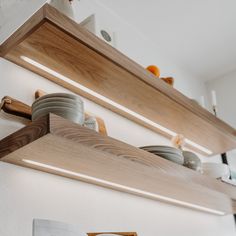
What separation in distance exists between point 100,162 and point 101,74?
42 cm

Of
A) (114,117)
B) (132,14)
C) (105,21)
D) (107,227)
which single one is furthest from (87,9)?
(107,227)

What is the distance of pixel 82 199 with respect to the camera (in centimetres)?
156

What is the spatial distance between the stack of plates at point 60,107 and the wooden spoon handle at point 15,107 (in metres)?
0.08

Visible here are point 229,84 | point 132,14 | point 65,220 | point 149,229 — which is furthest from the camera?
point 229,84

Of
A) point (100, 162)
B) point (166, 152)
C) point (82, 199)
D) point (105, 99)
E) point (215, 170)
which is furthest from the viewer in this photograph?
point (215, 170)

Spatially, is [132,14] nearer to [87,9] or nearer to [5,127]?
[87,9]

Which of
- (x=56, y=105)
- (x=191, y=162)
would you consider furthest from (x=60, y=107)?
(x=191, y=162)

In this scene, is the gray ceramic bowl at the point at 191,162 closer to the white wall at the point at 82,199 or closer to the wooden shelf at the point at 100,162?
the wooden shelf at the point at 100,162

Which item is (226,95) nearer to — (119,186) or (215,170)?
(215,170)

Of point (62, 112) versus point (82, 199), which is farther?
point (82, 199)

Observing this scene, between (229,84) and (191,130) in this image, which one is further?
(229,84)

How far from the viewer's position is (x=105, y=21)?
89.9 inches

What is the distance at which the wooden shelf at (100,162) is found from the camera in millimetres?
1197

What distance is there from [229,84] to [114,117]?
4.78 feet
